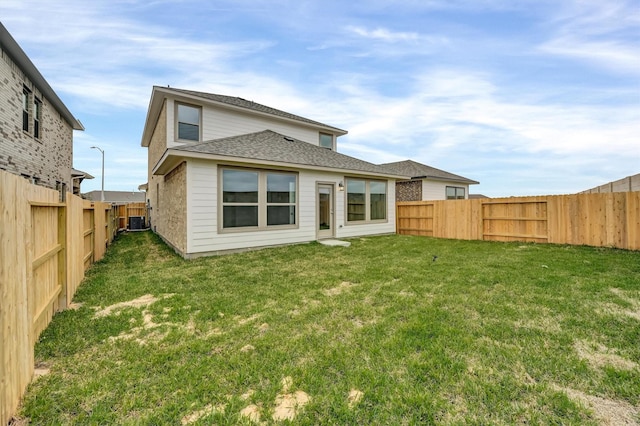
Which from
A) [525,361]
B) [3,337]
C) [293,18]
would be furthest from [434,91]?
[3,337]

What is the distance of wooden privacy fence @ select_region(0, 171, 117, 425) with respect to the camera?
5.86 ft

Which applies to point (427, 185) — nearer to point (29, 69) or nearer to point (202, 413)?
point (202, 413)

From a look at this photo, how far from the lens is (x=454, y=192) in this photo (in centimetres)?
1898

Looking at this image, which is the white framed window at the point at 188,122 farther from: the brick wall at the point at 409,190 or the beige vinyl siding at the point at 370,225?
the brick wall at the point at 409,190

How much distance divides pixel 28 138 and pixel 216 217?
8.31 m

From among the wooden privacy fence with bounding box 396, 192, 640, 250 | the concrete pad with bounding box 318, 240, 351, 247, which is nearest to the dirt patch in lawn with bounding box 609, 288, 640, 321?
the wooden privacy fence with bounding box 396, 192, 640, 250

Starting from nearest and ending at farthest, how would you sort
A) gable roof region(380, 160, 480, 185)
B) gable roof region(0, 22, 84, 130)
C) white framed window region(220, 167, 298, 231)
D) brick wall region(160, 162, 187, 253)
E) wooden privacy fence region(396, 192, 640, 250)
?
brick wall region(160, 162, 187, 253)
gable roof region(0, 22, 84, 130)
wooden privacy fence region(396, 192, 640, 250)
white framed window region(220, 167, 298, 231)
gable roof region(380, 160, 480, 185)

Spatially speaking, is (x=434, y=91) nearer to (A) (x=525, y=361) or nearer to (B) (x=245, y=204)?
(B) (x=245, y=204)

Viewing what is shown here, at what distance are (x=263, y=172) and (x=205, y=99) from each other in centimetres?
401

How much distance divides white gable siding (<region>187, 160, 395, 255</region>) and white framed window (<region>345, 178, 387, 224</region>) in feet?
1.83

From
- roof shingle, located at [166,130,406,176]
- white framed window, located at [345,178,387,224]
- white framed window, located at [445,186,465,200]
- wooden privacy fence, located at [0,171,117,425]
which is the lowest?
wooden privacy fence, located at [0,171,117,425]

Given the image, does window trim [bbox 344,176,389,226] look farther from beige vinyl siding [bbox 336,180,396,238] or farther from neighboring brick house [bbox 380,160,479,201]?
neighboring brick house [bbox 380,160,479,201]

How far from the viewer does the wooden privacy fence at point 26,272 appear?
1.79 meters

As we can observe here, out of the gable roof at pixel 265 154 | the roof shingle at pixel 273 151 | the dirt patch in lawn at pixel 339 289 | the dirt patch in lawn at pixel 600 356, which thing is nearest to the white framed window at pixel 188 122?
the gable roof at pixel 265 154
